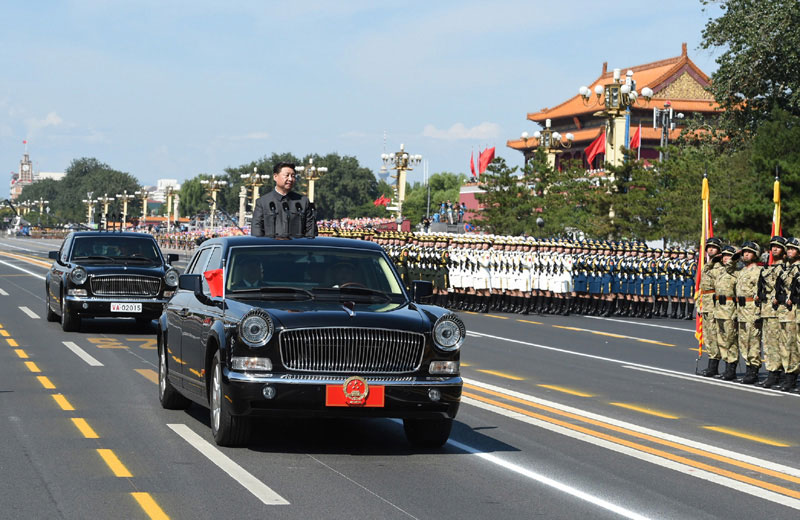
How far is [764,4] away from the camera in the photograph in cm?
4425

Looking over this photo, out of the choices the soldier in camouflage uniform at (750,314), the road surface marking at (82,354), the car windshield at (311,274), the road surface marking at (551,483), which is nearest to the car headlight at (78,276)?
the road surface marking at (82,354)

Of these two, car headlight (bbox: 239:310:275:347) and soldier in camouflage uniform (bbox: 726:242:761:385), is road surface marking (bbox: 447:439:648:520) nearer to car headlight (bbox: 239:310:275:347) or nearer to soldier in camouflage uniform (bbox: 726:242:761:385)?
car headlight (bbox: 239:310:275:347)

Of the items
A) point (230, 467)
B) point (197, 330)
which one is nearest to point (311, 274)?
point (197, 330)

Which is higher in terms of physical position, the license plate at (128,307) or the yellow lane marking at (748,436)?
the license plate at (128,307)

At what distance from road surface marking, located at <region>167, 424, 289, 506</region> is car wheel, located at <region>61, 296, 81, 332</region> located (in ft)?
35.8

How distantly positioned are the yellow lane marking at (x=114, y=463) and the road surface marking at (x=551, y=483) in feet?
8.71

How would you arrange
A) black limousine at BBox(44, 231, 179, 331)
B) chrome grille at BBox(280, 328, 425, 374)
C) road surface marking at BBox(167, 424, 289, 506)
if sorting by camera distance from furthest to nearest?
black limousine at BBox(44, 231, 179, 331), chrome grille at BBox(280, 328, 425, 374), road surface marking at BBox(167, 424, 289, 506)

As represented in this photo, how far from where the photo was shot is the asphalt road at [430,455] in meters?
7.71

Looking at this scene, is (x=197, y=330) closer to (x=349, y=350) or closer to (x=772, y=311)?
(x=349, y=350)

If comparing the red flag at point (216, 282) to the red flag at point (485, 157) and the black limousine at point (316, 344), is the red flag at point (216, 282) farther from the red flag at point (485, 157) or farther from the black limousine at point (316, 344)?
the red flag at point (485, 157)

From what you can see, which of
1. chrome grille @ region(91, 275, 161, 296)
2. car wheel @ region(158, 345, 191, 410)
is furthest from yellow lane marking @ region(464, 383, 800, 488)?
chrome grille @ region(91, 275, 161, 296)

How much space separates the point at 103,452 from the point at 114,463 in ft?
1.58

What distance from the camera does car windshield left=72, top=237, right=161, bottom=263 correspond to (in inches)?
864

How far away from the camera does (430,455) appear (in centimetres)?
963
